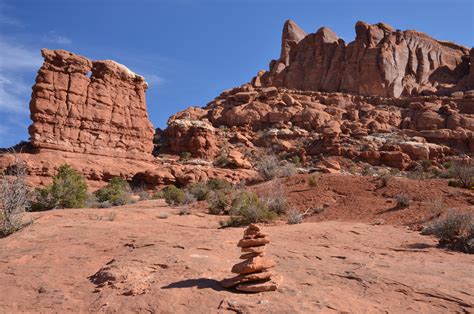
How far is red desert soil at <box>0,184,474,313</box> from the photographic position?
5.01 meters

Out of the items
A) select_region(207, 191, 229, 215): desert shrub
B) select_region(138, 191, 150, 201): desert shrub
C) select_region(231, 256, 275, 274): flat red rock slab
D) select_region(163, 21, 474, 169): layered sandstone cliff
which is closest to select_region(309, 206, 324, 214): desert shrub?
select_region(207, 191, 229, 215): desert shrub

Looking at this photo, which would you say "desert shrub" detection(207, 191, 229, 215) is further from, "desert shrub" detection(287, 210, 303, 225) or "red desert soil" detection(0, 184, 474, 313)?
"red desert soil" detection(0, 184, 474, 313)

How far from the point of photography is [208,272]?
19.8 feet

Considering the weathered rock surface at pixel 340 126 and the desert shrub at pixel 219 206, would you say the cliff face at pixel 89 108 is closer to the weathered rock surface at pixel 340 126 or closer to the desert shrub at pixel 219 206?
the weathered rock surface at pixel 340 126

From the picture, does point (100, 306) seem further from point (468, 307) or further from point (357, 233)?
point (357, 233)

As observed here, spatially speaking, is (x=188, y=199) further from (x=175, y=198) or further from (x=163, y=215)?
(x=163, y=215)

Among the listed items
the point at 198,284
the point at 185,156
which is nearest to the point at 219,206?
the point at 198,284

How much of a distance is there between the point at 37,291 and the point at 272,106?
45755 millimetres

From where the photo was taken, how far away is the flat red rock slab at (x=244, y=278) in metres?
5.31

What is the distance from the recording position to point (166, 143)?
128 feet

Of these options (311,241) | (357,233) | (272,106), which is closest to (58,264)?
(311,241)

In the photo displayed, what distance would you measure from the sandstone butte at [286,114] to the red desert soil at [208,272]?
15198 millimetres

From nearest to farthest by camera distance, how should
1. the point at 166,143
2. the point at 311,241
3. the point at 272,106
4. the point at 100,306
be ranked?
1. the point at 100,306
2. the point at 311,241
3. the point at 166,143
4. the point at 272,106

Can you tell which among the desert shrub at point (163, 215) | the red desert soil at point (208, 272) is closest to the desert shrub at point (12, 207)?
the red desert soil at point (208, 272)
